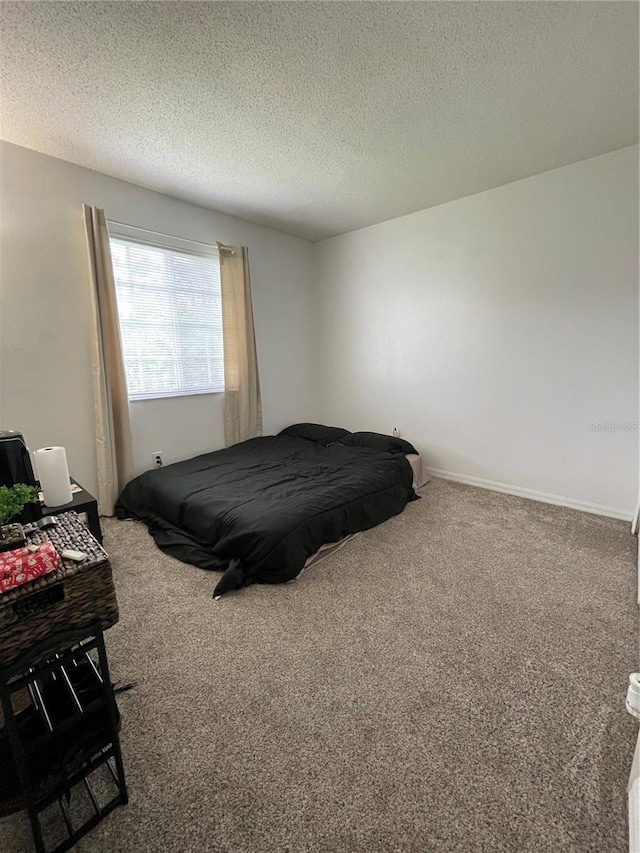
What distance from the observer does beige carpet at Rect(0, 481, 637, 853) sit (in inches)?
40.2

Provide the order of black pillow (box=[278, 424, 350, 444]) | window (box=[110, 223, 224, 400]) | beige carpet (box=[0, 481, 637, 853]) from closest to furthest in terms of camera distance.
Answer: beige carpet (box=[0, 481, 637, 853]), window (box=[110, 223, 224, 400]), black pillow (box=[278, 424, 350, 444])

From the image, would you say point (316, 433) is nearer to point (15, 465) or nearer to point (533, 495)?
point (533, 495)

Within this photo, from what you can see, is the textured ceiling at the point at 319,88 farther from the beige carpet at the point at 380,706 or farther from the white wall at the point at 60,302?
the beige carpet at the point at 380,706

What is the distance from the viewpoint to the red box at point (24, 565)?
85 centimetres

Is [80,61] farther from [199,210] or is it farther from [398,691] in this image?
[398,691]

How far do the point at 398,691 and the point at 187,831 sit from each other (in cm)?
78

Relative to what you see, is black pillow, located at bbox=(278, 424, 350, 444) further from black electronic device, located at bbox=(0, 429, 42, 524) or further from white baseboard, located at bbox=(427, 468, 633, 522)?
black electronic device, located at bbox=(0, 429, 42, 524)

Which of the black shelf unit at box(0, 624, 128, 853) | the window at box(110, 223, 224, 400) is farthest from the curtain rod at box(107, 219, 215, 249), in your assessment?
the black shelf unit at box(0, 624, 128, 853)

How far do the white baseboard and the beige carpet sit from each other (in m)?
0.59

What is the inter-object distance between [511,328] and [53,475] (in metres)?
3.39

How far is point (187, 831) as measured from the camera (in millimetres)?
1014

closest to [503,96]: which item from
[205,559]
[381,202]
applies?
[381,202]

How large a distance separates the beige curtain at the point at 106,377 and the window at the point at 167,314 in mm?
162

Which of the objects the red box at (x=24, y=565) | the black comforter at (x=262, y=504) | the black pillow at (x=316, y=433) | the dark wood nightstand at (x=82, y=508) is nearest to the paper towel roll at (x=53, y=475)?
the dark wood nightstand at (x=82, y=508)
